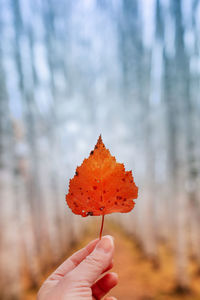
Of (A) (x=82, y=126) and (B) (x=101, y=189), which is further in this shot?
(A) (x=82, y=126)

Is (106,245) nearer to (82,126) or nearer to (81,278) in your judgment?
(81,278)

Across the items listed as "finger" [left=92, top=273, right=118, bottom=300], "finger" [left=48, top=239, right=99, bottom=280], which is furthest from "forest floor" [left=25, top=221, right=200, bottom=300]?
"finger" [left=48, top=239, right=99, bottom=280]

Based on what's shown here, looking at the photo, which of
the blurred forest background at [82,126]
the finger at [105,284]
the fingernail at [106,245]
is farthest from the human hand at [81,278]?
the blurred forest background at [82,126]

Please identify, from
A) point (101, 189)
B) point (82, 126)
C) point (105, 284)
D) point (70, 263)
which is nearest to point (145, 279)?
point (105, 284)

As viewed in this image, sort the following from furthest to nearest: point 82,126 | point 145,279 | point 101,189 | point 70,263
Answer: point 82,126, point 145,279, point 70,263, point 101,189

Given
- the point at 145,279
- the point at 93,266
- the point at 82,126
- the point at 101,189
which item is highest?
the point at 82,126

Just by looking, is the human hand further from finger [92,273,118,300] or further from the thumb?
finger [92,273,118,300]
